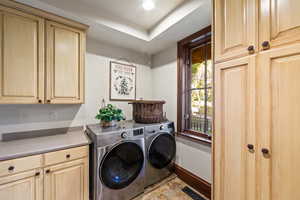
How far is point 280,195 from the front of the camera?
0.77 metres

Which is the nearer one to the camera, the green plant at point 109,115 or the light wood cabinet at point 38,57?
the light wood cabinet at point 38,57

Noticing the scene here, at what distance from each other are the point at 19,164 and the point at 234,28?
2131mm

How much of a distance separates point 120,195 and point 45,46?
1993mm

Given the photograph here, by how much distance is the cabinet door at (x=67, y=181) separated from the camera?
4.31ft

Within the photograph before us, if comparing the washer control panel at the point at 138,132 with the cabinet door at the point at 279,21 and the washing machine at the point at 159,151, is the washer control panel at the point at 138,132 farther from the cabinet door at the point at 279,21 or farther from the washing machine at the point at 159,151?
the cabinet door at the point at 279,21

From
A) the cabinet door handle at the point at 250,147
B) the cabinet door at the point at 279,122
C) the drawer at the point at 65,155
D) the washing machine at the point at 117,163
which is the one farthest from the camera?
the washing machine at the point at 117,163

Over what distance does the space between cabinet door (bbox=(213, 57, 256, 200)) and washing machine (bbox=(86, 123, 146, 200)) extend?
0.98m

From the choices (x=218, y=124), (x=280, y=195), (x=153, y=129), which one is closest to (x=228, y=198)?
(x=280, y=195)

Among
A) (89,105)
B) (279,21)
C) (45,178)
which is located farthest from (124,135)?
(279,21)

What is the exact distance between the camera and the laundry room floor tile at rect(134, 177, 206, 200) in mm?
1775

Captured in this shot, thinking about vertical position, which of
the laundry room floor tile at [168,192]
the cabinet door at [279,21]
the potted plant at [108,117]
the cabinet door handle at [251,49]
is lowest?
the laundry room floor tile at [168,192]

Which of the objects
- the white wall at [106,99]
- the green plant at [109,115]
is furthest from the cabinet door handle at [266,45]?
the green plant at [109,115]

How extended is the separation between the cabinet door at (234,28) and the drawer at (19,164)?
6.20 ft

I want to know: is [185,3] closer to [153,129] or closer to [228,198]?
[153,129]
